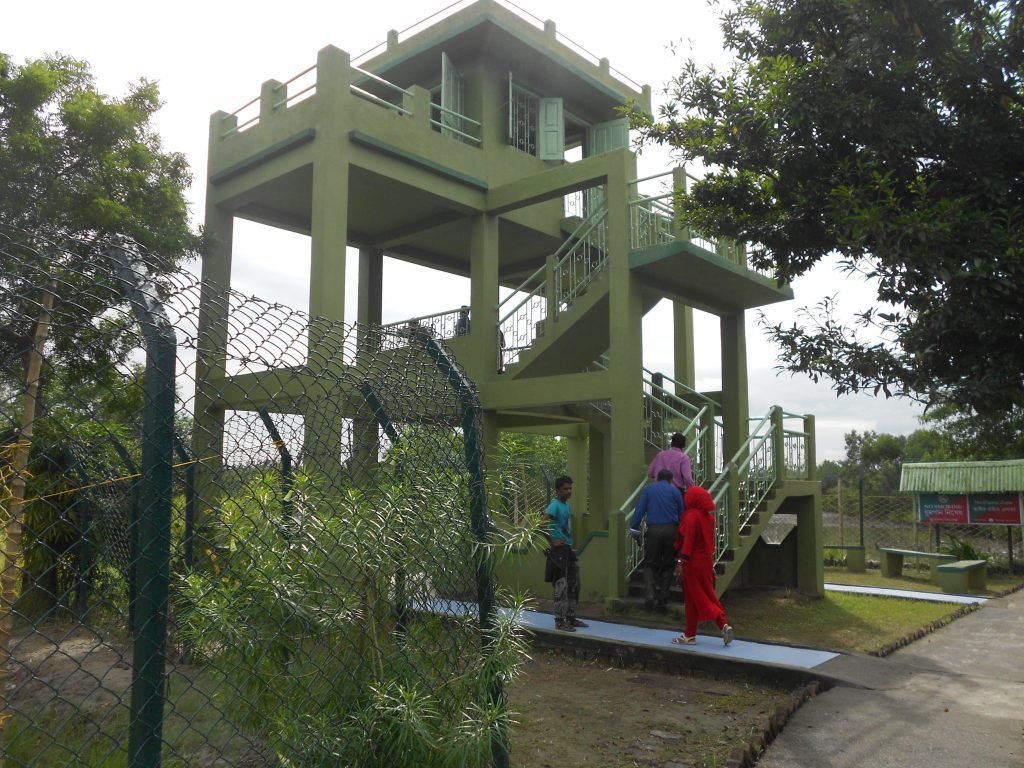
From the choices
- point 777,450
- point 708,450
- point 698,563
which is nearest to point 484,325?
point 708,450

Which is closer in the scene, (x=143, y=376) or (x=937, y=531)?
(x=143, y=376)

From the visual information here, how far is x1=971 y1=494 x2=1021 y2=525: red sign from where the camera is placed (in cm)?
1554

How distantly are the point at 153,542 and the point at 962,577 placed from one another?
13.7m

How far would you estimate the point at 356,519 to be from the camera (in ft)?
11.2

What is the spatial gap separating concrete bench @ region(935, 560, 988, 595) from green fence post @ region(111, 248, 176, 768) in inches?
531

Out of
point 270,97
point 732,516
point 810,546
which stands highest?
point 270,97

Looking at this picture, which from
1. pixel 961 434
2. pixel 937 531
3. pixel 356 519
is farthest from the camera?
pixel 961 434

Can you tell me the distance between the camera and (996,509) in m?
15.8

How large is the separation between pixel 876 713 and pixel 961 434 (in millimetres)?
23013

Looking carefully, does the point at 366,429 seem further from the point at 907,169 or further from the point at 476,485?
the point at 907,169

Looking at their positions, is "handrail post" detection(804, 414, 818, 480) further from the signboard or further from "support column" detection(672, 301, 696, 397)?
the signboard

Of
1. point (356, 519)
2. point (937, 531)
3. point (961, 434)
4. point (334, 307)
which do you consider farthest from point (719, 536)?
point (961, 434)

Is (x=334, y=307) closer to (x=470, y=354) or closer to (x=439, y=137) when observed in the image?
(x=470, y=354)

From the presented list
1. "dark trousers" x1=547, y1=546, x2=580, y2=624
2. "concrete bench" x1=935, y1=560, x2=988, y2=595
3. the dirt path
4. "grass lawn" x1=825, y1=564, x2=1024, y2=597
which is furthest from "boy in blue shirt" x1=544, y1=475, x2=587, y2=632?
"concrete bench" x1=935, y1=560, x2=988, y2=595
